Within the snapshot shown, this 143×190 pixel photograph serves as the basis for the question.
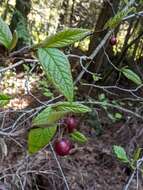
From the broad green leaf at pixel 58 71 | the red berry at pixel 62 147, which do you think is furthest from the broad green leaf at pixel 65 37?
the red berry at pixel 62 147

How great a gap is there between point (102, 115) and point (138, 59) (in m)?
1.84

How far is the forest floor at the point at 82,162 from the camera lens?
11.9 feet

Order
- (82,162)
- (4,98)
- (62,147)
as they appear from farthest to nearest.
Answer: (82,162) → (62,147) → (4,98)

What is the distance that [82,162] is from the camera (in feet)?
14.5

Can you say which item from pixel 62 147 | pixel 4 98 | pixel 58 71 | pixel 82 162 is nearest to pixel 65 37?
pixel 58 71

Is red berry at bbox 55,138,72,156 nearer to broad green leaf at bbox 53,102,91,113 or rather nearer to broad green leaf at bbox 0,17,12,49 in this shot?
broad green leaf at bbox 53,102,91,113

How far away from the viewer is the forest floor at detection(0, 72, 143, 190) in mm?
3623

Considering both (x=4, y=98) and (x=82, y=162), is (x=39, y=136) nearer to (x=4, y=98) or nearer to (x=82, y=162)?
(x=4, y=98)

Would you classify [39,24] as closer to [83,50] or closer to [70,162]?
[83,50]

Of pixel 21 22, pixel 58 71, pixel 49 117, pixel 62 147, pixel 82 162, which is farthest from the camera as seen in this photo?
pixel 21 22

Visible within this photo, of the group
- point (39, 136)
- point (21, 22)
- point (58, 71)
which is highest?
point (58, 71)

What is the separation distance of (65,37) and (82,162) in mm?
3835

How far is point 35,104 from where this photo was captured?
16.9 feet

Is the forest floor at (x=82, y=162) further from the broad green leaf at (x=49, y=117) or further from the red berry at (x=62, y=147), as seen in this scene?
the broad green leaf at (x=49, y=117)
